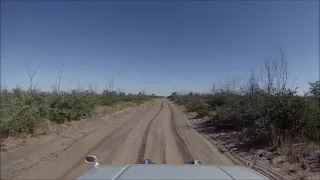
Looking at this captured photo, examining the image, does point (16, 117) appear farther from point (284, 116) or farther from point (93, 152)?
point (284, 116)

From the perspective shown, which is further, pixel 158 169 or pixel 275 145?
pixel 275 145

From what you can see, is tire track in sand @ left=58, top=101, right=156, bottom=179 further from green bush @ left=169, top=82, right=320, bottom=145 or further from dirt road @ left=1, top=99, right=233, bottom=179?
green bush @ left=169, top=82, right=320, bottom=145

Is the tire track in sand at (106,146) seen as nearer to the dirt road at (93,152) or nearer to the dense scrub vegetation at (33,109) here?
the dirt road at (93,152)

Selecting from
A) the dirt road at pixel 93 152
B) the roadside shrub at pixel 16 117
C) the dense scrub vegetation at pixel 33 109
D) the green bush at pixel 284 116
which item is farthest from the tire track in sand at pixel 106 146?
the green bush at pixel 284 116

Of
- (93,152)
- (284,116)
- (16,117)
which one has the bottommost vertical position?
(93,152)

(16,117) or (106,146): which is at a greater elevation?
(16,117)

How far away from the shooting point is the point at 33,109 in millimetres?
15227

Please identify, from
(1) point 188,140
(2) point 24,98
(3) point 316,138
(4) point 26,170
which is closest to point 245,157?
(3) point 316,138

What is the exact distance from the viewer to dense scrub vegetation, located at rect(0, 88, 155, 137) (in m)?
13.7

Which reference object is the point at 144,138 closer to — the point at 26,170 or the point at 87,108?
the point at 26,170

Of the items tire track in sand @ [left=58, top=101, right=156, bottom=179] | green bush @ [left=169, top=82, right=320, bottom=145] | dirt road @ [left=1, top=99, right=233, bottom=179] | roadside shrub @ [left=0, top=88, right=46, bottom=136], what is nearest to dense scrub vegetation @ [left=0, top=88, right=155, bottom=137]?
roadside shrub @ [left=0, top=88, right=46, bottom=136]

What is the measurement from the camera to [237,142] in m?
15.2

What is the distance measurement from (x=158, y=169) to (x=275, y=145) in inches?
442

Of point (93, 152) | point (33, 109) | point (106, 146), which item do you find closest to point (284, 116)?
point (106, 146)
